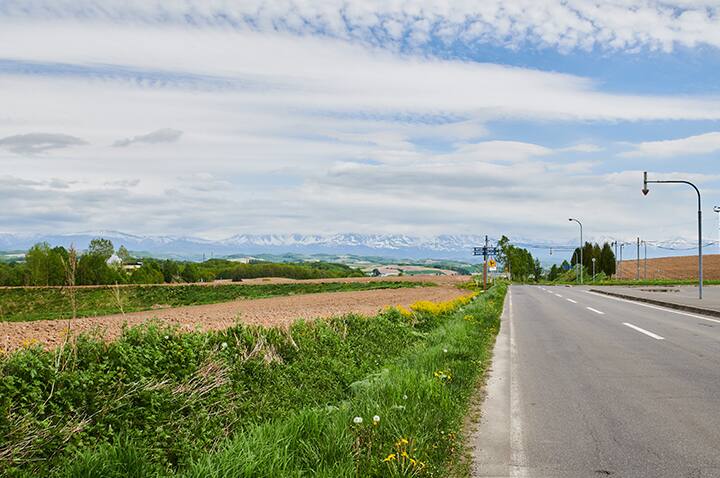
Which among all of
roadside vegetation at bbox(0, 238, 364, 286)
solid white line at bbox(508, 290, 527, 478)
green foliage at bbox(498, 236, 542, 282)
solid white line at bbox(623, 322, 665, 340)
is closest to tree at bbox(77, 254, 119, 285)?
roadside vegetation at bbox(0, 238, 364, 286)

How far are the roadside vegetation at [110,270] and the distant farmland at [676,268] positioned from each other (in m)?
53.2

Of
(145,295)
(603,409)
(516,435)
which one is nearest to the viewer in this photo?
(516,435)

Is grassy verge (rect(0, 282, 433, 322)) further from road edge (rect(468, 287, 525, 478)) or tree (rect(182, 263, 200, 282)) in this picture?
road edge (rect(468, 287, 525, 478))

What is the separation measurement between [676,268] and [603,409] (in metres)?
106

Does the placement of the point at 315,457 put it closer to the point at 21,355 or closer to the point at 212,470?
the point at 212,470

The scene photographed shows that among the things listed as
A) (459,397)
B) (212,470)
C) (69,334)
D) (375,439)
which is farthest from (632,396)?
(69,334)

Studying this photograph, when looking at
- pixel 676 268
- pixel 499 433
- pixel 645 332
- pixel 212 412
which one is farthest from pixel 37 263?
pixel 676 268

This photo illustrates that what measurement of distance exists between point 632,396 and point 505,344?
20.0 feet

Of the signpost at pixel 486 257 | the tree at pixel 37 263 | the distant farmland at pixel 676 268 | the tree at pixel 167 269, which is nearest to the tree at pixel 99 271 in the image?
the tree at pixel 37 263

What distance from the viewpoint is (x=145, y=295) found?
57531mm

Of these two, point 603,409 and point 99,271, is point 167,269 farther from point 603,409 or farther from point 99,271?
point 603,409

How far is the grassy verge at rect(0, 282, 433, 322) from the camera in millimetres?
Answer: 40969

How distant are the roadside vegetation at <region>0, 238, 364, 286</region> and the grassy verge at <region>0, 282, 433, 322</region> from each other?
1356 millimetres

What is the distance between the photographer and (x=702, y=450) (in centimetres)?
533
